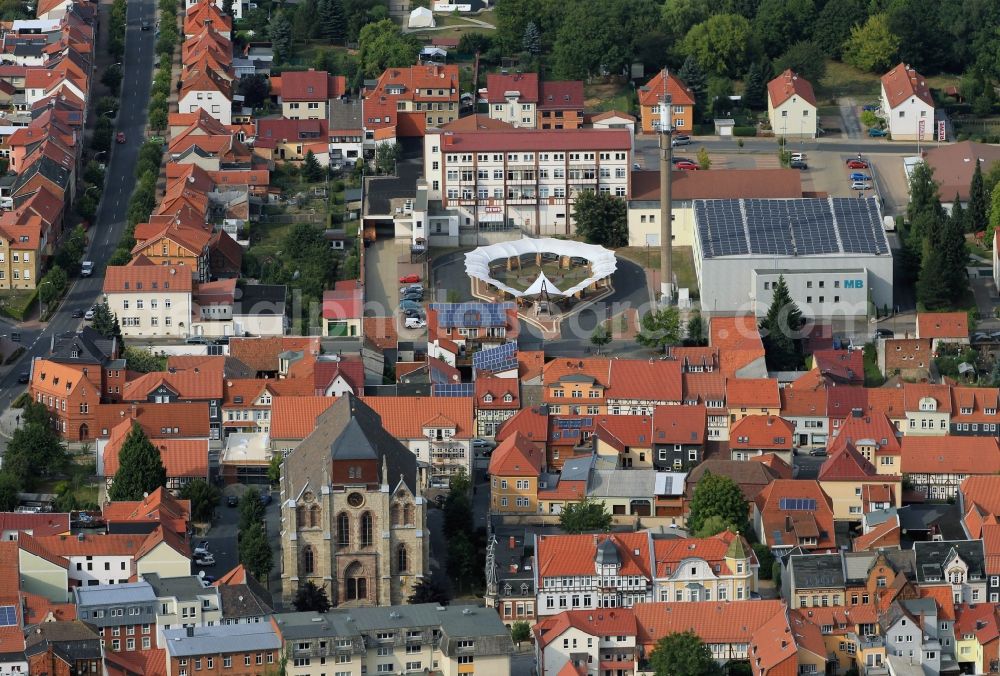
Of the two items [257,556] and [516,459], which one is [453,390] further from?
[257,556]

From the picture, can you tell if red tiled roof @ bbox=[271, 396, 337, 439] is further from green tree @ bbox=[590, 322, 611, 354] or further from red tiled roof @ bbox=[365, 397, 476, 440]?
green tree @ bbox=[590, 322, 611, 354]

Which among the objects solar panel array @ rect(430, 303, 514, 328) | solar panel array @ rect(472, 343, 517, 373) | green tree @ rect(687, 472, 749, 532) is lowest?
green tree @ rect(687, 472, 749, 532)

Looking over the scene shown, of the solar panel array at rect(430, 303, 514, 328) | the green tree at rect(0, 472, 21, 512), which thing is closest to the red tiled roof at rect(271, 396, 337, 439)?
the green tree at rect(0, 472, 21, 512)

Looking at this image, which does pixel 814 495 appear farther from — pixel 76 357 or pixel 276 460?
pixel 76 357

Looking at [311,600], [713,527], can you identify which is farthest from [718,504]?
[311,600]

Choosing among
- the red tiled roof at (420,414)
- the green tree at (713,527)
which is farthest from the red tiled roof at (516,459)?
the green tree at (713,527)

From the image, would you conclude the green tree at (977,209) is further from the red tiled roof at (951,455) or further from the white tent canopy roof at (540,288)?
the red tiled roof at (951,455)

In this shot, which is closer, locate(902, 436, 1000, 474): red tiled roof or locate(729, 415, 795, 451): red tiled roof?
locate(902, 436, 1000, 474): red tiled roof
